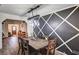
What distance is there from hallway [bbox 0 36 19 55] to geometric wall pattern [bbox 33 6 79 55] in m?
0.34

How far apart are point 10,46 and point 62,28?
0.83 meters

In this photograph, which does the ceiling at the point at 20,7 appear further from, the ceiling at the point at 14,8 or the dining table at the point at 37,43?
the dining table at the point at 37,43

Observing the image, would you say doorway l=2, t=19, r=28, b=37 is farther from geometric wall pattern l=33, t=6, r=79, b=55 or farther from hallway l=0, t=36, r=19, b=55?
geometric wall pattern l=33, t=6, r=79, b=55

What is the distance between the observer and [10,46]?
1532mm

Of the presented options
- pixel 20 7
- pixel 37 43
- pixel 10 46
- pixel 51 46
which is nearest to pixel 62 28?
pixel 51 46

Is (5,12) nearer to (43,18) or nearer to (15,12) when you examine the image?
(15,12)

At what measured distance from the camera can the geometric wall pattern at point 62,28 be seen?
1.41 m

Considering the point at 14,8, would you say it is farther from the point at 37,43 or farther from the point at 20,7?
the point at 37,43

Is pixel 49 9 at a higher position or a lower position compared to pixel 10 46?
higher

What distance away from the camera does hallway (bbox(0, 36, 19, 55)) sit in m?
1.52

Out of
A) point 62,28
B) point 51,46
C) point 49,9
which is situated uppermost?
point 49,9

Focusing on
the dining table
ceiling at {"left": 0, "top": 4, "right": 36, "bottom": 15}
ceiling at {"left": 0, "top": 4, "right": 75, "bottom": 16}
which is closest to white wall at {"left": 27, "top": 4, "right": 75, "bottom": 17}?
ceiling at {"left": 0, "top": 4, "right": 75, "bottom": 16}

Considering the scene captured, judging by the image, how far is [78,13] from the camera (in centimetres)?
140

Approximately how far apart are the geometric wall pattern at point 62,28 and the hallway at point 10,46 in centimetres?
34
